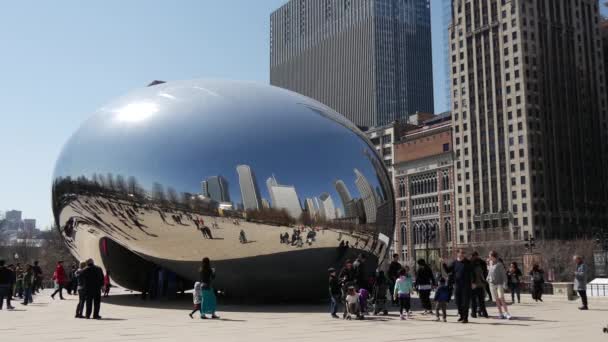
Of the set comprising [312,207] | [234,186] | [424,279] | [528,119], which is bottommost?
[424,279]

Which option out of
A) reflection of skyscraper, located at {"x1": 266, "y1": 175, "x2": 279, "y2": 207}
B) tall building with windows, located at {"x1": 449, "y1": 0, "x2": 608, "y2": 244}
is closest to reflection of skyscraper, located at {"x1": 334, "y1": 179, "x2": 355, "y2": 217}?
reflection of skyscraper, located at {"x1": 266, "y1": 175, "x2": 279, "y2": 207}

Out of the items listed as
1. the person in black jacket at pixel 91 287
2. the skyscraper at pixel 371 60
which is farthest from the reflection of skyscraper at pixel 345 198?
the skyscraper at pixel 371 60

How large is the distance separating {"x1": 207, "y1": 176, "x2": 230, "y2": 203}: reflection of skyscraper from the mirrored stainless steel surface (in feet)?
0.09

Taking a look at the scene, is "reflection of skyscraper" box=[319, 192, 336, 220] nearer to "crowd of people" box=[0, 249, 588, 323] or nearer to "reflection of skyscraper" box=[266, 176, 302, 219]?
"reflection of skyscraper" box=[266, 176, 302, 219]

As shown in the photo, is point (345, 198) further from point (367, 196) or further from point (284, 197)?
point (284, 197)

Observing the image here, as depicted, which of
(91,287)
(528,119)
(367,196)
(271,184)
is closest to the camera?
(91,287)

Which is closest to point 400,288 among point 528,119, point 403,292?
point 403,292

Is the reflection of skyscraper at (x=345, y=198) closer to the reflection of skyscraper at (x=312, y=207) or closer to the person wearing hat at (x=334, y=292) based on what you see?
the reflection of skyscraper at (x=312, y=207)

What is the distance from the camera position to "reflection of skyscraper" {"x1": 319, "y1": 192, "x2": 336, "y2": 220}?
61.3 ft

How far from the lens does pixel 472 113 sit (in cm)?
11881

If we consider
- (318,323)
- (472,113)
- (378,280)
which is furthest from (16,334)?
(472,113)

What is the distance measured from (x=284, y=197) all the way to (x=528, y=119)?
325 feet

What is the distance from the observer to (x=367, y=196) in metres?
20.0

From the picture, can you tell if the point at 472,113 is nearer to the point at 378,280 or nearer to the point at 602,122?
the point at 602,122
